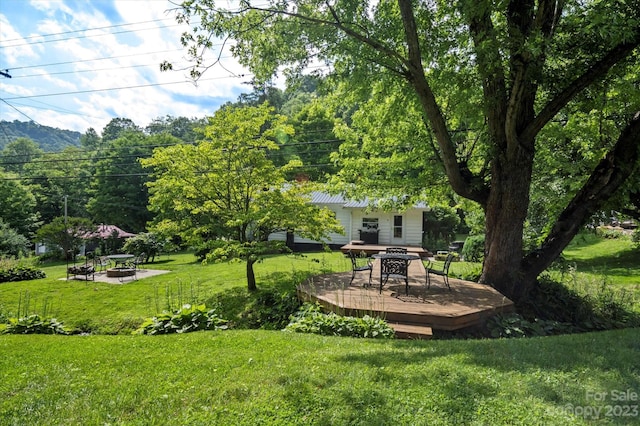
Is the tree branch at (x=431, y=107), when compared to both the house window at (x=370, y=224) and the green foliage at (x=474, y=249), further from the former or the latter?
the house window at (x=370, y=224)

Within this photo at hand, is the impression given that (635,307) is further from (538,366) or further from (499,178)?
(538,366)

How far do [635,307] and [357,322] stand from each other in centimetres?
656

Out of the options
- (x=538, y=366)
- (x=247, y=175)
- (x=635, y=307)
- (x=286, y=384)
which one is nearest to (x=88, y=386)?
(x=286, y=384)

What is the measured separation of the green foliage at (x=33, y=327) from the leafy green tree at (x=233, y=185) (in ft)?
10.8

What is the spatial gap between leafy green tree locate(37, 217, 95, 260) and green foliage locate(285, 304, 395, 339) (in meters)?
20.4

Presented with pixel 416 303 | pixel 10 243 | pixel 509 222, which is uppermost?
pixel 509 222

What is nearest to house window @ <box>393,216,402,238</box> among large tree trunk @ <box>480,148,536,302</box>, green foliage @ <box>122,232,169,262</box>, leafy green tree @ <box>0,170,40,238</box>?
large tree trunk @ <box>480,148,536,302</box>

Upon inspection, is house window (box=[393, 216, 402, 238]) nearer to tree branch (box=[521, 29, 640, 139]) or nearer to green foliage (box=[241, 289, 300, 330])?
green foliage (box=[241, 289, 300, 330])

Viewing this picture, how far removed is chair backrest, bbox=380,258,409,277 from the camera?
7.18m

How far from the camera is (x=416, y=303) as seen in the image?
643 centimetres

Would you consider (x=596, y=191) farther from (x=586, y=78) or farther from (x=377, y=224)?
(x=377, y=224)

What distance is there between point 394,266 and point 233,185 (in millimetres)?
4734

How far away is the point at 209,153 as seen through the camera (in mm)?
8852

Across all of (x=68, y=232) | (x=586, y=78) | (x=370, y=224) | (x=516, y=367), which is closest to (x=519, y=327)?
(x=516, y=367)
